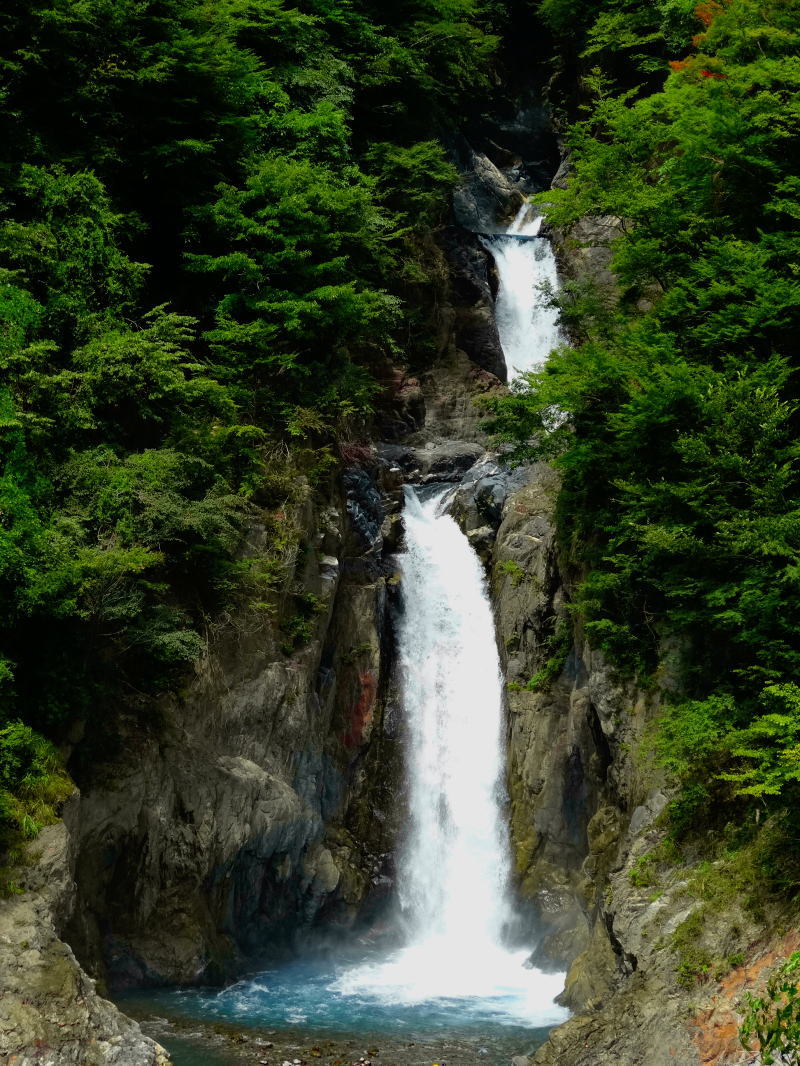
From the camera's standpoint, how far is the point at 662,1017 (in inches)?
378

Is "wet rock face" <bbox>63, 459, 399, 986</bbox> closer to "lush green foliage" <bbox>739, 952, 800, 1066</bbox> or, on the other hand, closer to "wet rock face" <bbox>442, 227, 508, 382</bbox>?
"lush green foliage" <bbox>739, 952, 800, 1066</bbox>

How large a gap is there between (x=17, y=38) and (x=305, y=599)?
1221cm

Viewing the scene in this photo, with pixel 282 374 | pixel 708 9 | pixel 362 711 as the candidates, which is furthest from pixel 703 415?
pixel 708 9

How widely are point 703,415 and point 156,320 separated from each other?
10410 mm

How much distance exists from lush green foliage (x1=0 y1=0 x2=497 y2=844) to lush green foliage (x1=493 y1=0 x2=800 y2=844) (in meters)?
5.17

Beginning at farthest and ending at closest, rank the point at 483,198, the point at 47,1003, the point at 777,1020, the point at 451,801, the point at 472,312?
1. the point at 483,198
2. the point at 472,312
3. the point at 451,801
4. the point at 47,1003
5. the point at 777,1020

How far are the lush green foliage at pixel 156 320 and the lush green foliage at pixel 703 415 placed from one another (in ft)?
17.0

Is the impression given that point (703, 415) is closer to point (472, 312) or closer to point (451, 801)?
point (451, 801)

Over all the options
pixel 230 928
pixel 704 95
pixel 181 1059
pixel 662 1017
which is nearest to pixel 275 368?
pixel 704 95

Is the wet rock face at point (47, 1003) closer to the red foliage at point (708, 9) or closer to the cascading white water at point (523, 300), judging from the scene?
the red foliage at point (708, 9)

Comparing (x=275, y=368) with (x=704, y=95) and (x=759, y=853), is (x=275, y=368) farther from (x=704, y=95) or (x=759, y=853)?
(x=759, y=853)

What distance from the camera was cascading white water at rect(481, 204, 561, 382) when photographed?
3141 centimetres

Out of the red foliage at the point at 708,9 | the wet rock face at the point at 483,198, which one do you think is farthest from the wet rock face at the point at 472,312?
the red foliage at the point at 708,9

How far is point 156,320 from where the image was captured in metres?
16.9
